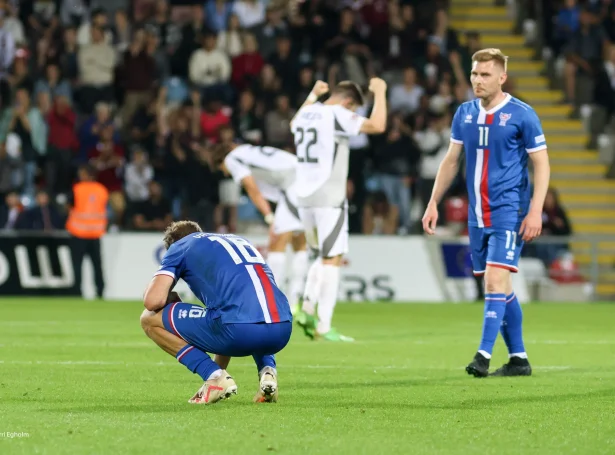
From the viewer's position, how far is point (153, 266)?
22.2 m

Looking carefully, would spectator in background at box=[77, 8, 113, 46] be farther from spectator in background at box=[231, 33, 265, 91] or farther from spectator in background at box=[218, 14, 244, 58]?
spectator in background at box=[231, 33, 265, 91]

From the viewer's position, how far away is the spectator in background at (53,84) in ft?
80.7

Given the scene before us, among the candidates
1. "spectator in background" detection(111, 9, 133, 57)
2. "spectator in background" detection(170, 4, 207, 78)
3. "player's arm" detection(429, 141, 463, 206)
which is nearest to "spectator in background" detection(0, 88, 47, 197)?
"spectator in background" detection(111, 9, 133, 57)

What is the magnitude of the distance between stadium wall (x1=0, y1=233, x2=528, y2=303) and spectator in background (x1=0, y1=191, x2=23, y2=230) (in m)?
0.85

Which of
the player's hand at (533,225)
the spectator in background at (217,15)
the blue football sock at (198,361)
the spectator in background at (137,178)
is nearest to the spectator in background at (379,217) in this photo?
the spectator in background at (137,178)

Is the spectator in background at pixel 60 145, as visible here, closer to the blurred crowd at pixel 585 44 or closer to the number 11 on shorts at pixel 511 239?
the blurred crowd at pixel 585 44

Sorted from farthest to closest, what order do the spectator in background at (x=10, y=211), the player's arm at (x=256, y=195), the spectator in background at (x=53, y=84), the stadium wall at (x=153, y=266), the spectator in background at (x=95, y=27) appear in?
1. the spectator in background at (x=95, y=27)
2. the spectator in background at (x=53, y=84)
3. the spectator in background at (x=10, y=211)
4. the stadium wall at (x=153, y=266)
5. the player's arm at (x=256, y=195)

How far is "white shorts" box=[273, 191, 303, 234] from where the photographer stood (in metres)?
16.7

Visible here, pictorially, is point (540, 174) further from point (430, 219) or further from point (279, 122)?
point (279, 122)

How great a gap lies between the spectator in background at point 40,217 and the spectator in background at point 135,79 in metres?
2.74

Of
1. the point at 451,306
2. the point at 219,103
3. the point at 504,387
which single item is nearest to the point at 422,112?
the point at 219,103

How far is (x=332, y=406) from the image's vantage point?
315 inches

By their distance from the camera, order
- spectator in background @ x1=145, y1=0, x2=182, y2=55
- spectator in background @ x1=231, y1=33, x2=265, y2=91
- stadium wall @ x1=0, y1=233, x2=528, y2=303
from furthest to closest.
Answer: spectator in background @ x1=145, y1=0, x2=182, y2=55
spectator in background @ x1=231, y1=33, x2=265, y2=91
stadium wall @ x1=0, y1=233, x2=528, y2=303

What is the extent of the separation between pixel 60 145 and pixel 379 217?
5670 millimetres
